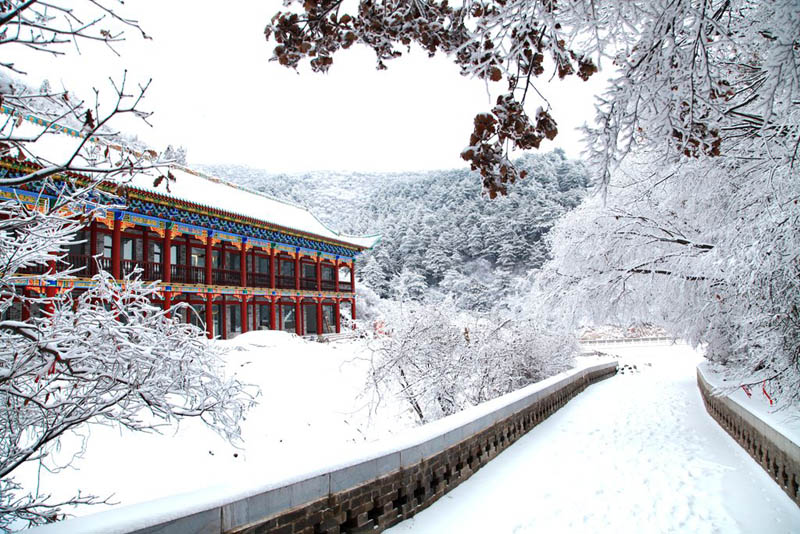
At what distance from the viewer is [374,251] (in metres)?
77.6

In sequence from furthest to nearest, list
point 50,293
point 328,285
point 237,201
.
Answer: point 328,285, point 237,201, point 50,293

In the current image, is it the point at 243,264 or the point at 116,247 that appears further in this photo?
the point at 243,264

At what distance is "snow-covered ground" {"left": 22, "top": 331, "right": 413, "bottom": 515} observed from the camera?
8.27 m

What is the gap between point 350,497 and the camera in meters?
4.23

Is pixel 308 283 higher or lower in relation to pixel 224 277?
lower

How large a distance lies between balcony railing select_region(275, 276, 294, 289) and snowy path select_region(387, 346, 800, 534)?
18.8 metres

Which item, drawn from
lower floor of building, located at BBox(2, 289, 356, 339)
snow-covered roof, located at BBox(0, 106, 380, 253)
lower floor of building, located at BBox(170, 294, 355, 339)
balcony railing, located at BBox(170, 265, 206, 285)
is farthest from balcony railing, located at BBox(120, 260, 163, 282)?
snow-covered roof, located at BBox(0, 106, 380, 253)

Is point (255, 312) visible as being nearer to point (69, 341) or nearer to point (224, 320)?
point (224, 320)

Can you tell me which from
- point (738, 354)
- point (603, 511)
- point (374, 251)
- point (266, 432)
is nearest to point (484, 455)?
point (603, 511)

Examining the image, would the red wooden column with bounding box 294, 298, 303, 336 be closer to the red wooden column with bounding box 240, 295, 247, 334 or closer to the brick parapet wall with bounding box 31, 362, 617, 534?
the red wooden column with bounding box 240, 295, 247, 334

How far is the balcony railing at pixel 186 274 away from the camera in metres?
20.6

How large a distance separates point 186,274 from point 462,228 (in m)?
63.9

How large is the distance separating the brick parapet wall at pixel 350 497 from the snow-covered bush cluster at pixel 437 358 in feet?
7.48

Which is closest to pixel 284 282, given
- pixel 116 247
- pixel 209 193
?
pixel 209 193
